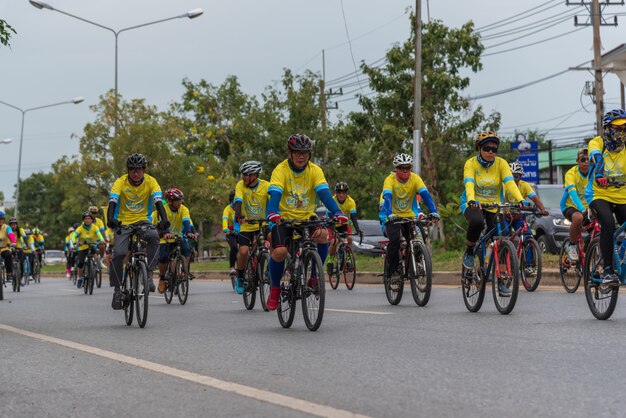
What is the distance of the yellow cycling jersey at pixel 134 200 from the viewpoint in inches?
466

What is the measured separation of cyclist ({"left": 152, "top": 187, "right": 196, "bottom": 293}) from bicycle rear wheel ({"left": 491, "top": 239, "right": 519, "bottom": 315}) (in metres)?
6.55

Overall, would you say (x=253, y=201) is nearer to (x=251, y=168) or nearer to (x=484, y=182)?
(x=251, y=168)

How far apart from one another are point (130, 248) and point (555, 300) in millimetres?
5178

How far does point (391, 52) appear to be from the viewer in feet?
98.4

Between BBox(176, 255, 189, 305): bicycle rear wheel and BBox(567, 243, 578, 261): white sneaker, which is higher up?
BBox(567, 243, 578, 261): white sneaker

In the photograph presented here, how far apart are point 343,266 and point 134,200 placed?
666 centimetres

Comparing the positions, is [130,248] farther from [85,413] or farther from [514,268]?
[85,413]

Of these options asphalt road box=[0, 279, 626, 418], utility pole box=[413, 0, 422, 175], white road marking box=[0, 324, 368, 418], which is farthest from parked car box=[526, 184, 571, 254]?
white road marking box=[0, 324, 368, 418]

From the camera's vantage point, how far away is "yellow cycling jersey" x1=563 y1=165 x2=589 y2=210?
13.9m

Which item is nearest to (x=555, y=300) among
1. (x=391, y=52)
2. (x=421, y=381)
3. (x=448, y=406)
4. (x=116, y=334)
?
(x=116, y=334)

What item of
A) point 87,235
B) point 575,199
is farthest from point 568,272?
point 87,235

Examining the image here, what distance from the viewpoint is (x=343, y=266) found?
704 inches

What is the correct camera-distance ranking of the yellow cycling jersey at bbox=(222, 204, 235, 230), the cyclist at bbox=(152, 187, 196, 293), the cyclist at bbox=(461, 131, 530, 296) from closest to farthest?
the cyclist at bbox=(461, 131, 530, 296) → the cyclist at bbox=(152, 187, 196, 293) → the yellow cycling jersey at bbox=(222, 204, 235, 230)

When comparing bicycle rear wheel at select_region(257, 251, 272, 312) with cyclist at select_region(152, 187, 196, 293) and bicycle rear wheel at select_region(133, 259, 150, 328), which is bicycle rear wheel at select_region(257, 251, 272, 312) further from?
cyclist at select_region(152, 187, 196, 293)
